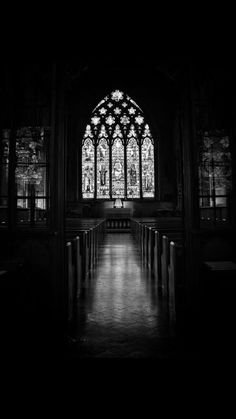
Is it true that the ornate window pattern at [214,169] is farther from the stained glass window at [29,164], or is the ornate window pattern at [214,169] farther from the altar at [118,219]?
the altar at [118,219]

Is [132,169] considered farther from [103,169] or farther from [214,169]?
[214,169]

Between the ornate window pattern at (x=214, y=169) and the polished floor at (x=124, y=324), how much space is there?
1.25 m

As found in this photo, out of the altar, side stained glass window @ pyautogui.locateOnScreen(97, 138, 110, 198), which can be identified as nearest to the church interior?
the altar

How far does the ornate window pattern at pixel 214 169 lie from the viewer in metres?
3.10

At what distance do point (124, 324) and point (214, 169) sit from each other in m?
1.83

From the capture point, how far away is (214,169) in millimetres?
3115

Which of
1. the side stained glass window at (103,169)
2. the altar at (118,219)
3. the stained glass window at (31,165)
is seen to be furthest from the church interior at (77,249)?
the side stained glass window at (103,169)

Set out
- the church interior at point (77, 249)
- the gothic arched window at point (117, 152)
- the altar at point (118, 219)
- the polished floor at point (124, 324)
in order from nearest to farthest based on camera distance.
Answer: the polished floor at point (124, 324), the church interior at point (77, 249), the altar at point (118, 219), the gothic arched window at point (117, 152)

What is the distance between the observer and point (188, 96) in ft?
10.3

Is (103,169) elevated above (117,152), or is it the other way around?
(117,152)

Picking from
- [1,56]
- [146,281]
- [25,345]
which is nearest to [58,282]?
[25,345]

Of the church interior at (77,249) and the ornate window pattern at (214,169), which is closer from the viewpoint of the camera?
the church interior at (77,249)

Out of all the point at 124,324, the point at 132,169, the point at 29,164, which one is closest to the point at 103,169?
the point at 132,169

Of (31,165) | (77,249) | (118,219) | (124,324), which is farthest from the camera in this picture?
(118,219)
